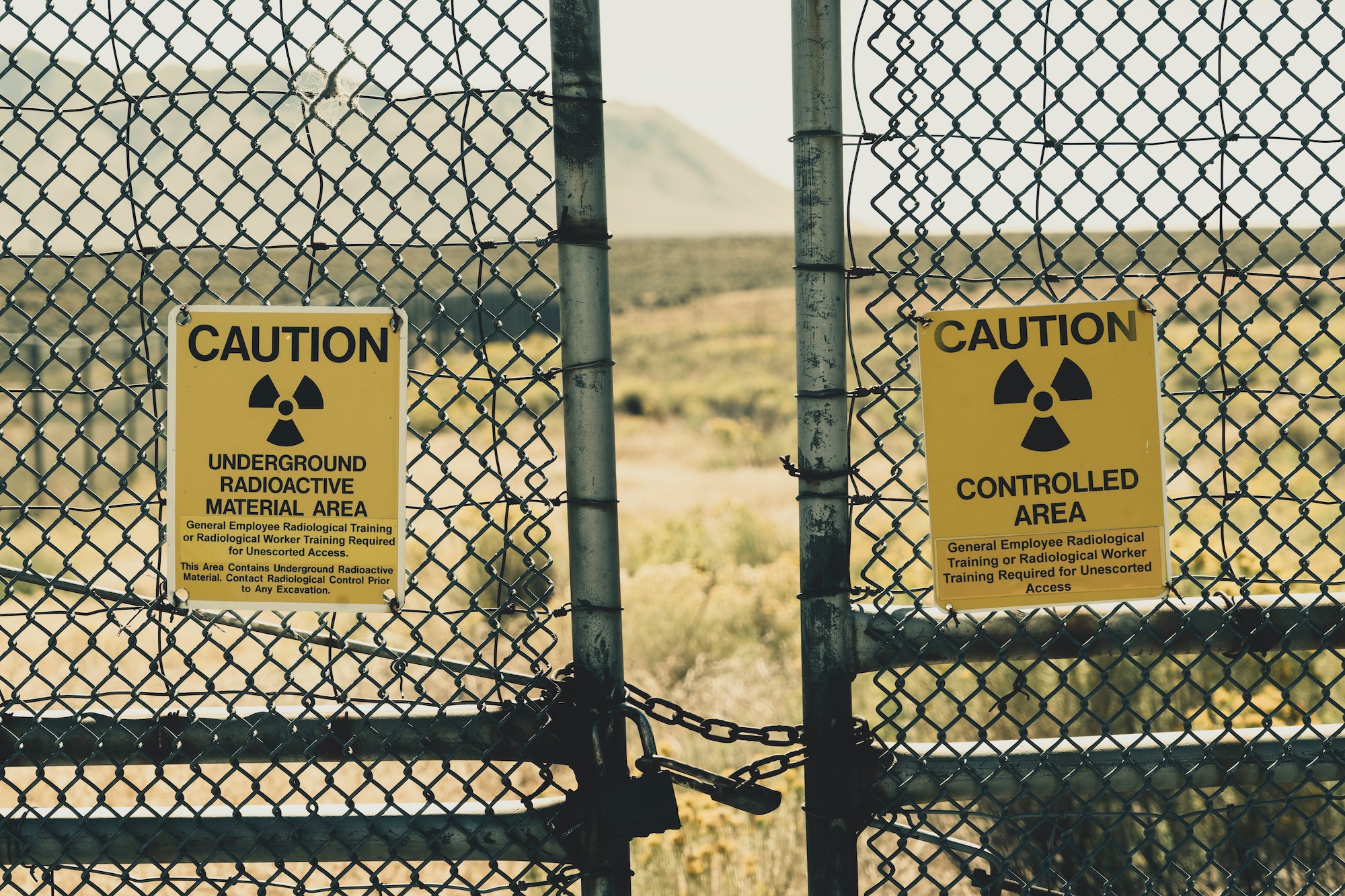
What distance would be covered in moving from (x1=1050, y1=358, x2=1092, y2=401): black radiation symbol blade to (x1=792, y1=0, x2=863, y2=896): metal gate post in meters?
0.40

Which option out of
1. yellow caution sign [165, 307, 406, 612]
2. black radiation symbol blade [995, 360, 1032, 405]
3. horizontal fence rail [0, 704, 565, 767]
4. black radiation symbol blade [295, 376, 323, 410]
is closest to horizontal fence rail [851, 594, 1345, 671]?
black radiation symbol blade [995, 360, 1032, 405]

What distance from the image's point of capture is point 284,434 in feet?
6.32

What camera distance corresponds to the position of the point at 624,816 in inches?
74.6

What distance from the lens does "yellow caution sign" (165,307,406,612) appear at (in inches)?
75.2

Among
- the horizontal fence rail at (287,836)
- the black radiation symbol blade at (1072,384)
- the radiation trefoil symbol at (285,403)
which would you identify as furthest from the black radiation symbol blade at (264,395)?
the black radiation symbol blade at (1072,384)

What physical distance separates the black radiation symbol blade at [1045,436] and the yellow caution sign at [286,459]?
116cm

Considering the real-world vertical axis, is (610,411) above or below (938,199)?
below

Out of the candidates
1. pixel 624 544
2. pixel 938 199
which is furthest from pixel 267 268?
pixel 624 544

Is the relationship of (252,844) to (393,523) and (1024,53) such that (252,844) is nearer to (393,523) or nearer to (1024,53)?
(393,523)

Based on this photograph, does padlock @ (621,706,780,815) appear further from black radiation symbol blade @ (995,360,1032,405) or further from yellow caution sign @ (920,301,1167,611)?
black radiation symbol blade @ (995,360,1032,405)

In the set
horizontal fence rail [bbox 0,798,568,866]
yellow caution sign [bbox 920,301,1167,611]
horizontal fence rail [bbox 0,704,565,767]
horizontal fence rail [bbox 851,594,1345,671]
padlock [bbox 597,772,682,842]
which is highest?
yellow caution sign [bbox 920,301,1167,611]

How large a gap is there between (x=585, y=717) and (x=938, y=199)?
1184 mm

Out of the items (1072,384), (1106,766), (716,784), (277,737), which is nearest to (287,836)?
(277,737)

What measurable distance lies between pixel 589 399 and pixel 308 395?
0.52m
